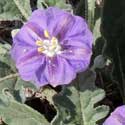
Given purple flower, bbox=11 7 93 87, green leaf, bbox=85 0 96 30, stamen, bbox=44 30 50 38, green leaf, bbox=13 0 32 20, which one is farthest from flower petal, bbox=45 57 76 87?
green leaf, bbox=13 0 32 20

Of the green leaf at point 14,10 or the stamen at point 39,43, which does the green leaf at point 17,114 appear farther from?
the green leaf at point 14,10

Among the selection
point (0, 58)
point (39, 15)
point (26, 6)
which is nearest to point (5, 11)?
point (26, 6)

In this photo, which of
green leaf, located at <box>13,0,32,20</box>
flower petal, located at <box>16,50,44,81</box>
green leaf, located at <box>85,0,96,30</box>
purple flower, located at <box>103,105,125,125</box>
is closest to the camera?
purple flower, located at <box>103,105,125,125</box>

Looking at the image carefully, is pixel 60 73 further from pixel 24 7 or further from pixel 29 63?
pixel 24 7

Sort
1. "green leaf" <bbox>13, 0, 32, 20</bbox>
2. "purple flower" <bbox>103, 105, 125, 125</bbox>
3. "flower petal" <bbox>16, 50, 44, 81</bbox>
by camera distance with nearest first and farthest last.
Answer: "purple flower" <bbox>103, 105, 125, 125</bbox>, "flower petal" <bbox>16, 50, 44, 81</bbox>, "green leaf" <bbox>13, 0, 32, 20</bbox>

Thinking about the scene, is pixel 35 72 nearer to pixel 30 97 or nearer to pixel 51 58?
pixel 51 58

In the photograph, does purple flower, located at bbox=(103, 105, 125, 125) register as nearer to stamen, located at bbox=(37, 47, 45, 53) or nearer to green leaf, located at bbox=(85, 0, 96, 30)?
stamen, located at bbox=(37, 47, 45, 53)

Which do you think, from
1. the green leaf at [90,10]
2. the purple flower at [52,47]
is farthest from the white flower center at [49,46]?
the green leaf at [90,10]
